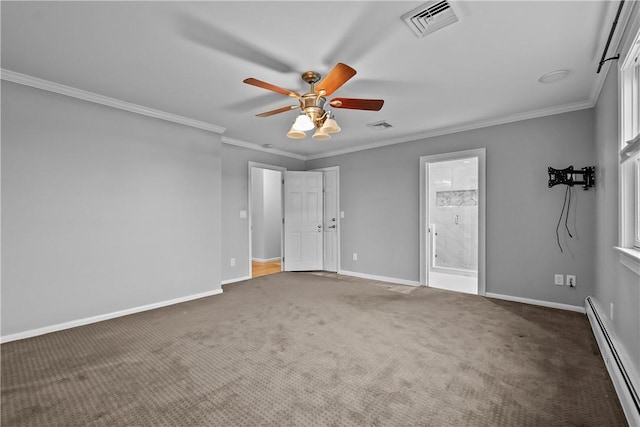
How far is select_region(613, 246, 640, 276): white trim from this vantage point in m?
1.76

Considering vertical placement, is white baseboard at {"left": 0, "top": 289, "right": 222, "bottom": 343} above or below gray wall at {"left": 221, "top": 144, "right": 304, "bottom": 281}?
below

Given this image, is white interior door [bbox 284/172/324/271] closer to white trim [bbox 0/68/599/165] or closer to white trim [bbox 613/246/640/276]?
white trim [bbox 0/68/599/165]

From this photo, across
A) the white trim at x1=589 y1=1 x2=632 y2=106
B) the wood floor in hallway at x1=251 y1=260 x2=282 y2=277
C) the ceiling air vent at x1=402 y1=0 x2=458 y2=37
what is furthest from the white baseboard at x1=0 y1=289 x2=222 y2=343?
the white trim at x1=589 y1=1 x2=632 y2=106

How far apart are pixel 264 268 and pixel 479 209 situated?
14.1ft

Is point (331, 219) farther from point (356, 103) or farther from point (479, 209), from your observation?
point (356, 103)

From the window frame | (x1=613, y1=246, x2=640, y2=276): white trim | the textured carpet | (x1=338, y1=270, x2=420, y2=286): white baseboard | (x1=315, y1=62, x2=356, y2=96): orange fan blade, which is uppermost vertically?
(x1=315, y1=62, x2=356, y2=96): orange fan blade

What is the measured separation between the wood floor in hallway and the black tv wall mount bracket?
4.76m

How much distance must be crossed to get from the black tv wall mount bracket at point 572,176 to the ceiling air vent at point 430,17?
2649 millimetres

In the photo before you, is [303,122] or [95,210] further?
[95,210]

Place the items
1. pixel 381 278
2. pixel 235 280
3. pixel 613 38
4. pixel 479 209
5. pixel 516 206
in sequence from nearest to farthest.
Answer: pixel 613 38, pixel 516 206, pixel 479 209, pixel 235 280, pixel 381 278

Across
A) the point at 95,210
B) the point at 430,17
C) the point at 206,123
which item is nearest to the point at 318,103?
the point at 430,17

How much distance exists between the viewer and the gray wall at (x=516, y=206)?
11.9 feet

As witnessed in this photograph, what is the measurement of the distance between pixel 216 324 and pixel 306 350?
118 centimetres

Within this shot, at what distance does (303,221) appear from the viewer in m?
6.22
